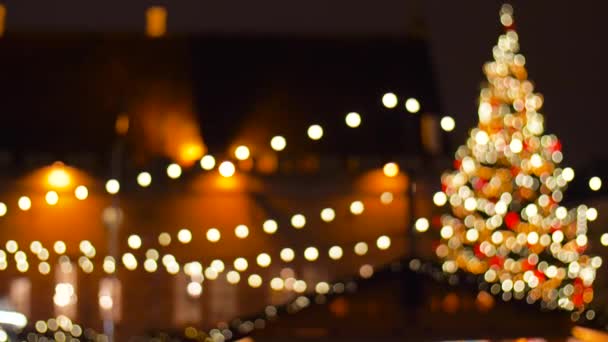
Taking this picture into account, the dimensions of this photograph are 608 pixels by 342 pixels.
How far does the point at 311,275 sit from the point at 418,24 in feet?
22.1

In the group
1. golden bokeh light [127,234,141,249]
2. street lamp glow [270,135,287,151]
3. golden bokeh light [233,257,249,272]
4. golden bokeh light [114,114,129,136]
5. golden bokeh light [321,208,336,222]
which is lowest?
golden bokeh light [233,257,249,272]

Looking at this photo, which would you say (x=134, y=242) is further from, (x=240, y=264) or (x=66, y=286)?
(x=240, y=264)

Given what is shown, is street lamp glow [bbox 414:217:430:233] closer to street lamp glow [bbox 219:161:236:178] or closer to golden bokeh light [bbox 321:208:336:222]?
golden bokeh light [bbox 321:208:336:222]

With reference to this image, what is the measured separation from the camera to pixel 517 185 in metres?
22.4

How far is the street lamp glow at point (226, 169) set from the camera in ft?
58.3

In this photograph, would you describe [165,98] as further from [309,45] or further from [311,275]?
[311,275]

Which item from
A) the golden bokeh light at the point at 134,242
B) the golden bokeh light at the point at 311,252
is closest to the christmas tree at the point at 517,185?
the golden bokeh light at the point at 311,252

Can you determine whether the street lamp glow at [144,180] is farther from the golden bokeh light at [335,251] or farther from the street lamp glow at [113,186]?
the golden bokeh light at [335,251]

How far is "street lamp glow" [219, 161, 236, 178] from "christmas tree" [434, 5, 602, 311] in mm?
5070

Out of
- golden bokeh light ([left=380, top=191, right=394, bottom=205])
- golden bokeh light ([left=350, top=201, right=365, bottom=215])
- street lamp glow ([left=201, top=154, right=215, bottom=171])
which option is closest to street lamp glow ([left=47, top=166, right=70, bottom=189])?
street lamp glow ([left=201, top=154, right=215, bottom=171])

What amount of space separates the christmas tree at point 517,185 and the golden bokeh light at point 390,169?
302 centimetres

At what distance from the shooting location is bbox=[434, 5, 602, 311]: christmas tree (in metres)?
21.5

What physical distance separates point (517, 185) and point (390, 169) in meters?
4.93

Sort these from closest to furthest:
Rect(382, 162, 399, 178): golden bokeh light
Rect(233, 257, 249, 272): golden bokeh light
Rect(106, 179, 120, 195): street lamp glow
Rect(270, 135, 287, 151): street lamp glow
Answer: Rect(106, 179, 120, 195): street lamp glow → Rect(233, 257, 249, 272): golden bokeh light → Rect(382, 162, 399, 178): golden bokeh light → Rect(270, 135, 287, 151): street lamp glow
